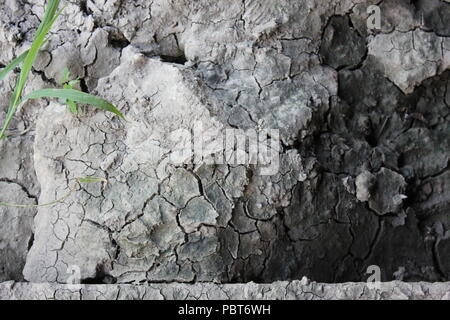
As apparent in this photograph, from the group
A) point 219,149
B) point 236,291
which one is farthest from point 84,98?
point 236,291

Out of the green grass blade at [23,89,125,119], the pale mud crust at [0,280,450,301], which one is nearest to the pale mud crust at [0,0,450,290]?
the pale mud crust at [0,280,450,301]

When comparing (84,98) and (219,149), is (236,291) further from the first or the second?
(84,98)

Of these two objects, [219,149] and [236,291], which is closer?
[236,291]

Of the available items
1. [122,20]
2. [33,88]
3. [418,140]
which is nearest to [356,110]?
[418,140]

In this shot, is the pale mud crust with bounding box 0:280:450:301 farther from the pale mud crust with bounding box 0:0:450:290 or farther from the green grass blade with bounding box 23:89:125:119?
the green grass blade with bounding box 23:89:125:119

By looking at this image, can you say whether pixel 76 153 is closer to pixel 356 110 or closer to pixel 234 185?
pixel 234 185

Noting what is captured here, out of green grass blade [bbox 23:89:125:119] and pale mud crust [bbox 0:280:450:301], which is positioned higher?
green grass blade [bbox 23:89:125:119]

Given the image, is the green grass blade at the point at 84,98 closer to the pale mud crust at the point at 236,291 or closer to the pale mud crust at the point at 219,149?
the pale mud crust at the point at 219,149
